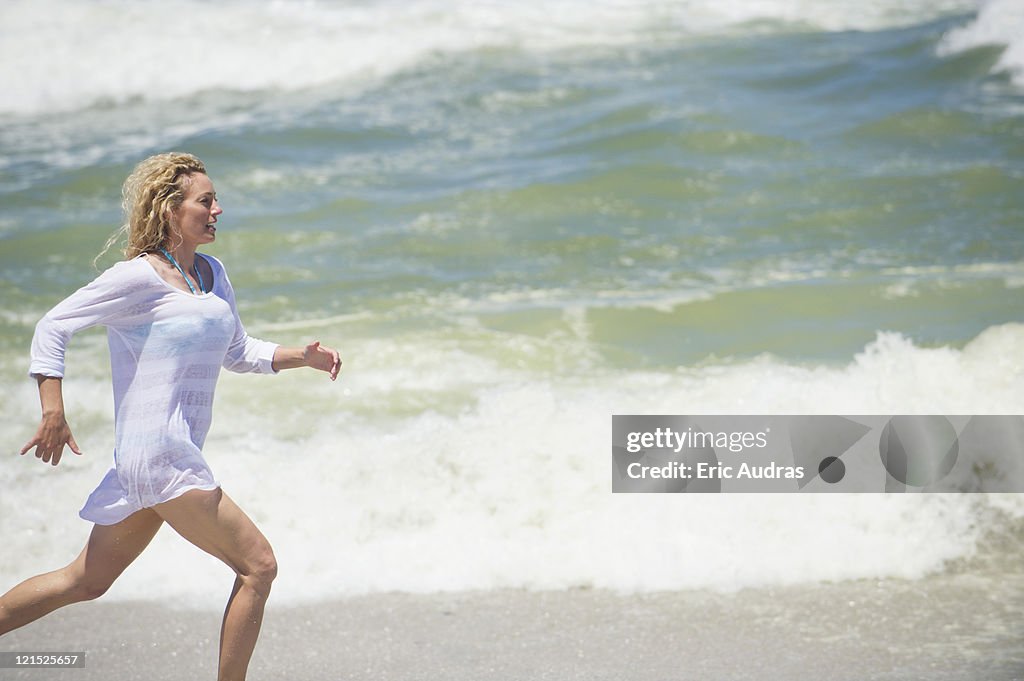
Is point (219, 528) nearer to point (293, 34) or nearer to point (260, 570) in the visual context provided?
point (260, 570)

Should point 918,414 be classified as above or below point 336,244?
below

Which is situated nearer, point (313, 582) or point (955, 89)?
point (313, 582)

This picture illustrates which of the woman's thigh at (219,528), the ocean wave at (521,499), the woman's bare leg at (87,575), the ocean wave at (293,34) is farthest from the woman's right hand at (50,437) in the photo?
the ocean wave at (293,34)

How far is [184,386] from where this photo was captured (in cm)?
352

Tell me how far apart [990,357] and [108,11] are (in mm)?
16118

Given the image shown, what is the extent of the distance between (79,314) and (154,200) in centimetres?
42

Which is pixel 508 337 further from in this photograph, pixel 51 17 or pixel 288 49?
pixel 51 17

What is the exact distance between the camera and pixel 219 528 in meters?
3.49

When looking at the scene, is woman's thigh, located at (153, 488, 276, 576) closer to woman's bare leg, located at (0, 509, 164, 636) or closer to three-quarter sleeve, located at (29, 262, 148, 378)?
woman's bare leg, located at (0, 509, 164, 636)

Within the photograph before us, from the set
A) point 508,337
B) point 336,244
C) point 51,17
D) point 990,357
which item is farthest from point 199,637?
point 51,17

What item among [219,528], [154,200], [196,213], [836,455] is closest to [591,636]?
[219,528]

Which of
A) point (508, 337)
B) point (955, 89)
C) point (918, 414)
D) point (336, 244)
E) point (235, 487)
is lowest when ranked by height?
point (235, 487)

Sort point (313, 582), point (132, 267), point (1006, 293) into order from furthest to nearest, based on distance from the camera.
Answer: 1. point (1006, 293)
2. point (313, 582)
3. point (132, 267)

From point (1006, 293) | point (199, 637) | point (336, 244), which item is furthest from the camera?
point (336, 244)
